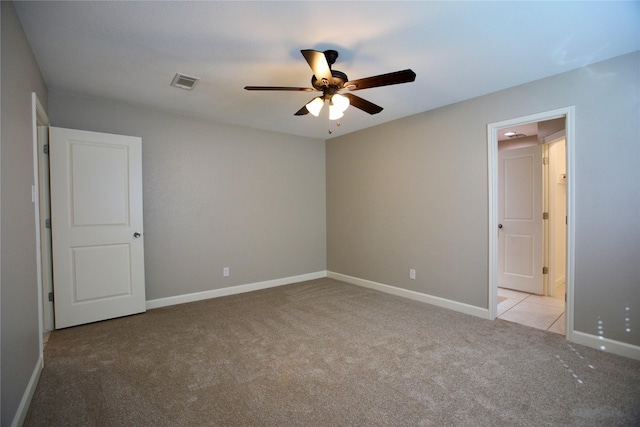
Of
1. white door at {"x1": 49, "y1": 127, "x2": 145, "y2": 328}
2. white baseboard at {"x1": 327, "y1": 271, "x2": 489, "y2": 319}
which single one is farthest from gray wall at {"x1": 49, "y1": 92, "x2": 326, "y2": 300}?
white baseboard at {"x1": 327, "y1": 271, "x2": 489, "y2": 319}

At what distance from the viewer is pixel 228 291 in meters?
4.33

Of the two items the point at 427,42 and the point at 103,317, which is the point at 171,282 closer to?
the point at 103,317

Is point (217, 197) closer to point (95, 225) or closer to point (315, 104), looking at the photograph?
point (95, 225)

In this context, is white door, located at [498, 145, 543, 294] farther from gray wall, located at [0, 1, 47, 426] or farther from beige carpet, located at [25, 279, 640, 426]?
gray wall, located at [0, 1, 47, 426]

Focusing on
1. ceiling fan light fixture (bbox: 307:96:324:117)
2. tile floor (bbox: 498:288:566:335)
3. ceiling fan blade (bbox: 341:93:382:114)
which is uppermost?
ceiling fan blade (bbox: 341:93:382:114)

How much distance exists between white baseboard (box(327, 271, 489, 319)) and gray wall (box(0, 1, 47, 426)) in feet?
12.1

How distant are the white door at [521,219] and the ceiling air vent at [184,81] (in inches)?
168

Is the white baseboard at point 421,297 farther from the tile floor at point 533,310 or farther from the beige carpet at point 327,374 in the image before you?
the tile floor at point 533,310

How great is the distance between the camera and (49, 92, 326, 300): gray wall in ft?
12.2

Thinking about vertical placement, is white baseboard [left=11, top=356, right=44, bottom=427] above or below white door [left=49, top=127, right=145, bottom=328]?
below

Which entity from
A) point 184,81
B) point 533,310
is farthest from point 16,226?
point 533,310

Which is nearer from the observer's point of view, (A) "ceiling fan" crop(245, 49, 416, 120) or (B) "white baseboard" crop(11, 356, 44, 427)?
(B) "white baseboard" crop(11, 356, 44, 427)

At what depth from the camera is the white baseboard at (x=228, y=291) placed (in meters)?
3.80

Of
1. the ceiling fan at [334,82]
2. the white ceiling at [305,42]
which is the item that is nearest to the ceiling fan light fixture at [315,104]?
the ceiling fan at [334,82]
